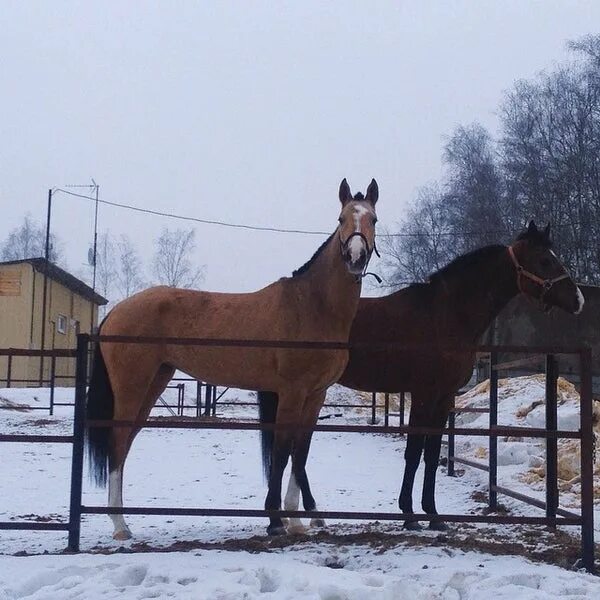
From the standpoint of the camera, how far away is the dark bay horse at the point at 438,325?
5496mm

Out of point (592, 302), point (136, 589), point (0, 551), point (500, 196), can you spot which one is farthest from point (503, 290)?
point (500, 196)

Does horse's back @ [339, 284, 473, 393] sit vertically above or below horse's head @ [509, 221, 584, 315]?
below

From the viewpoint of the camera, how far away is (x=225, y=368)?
528 cm

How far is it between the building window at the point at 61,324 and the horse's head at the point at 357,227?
28386 millimetres

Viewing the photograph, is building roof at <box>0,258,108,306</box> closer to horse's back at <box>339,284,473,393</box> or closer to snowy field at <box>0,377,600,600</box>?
snowy field at <box>0,377,600,600</box>

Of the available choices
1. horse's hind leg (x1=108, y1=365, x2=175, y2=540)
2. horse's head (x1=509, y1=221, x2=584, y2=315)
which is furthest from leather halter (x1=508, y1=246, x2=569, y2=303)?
horse's hind leg (x1=108, y1=365, x2=175, y2=540)

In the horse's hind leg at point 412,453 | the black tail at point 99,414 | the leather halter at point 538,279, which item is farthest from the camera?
the leather halter at point 538,279

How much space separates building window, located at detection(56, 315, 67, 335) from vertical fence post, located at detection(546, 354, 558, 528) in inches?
1137

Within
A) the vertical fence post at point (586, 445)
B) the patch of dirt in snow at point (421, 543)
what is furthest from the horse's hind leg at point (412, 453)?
the vertical fence post at point (586, 445)

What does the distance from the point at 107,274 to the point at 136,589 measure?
62477 mm

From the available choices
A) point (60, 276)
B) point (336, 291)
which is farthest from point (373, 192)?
point (60, 276)

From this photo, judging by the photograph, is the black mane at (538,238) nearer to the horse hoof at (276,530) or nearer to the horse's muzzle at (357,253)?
the horse's muzzle at (357,253)

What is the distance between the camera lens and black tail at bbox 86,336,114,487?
17.1 feet

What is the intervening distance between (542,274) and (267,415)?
225cm
